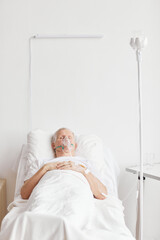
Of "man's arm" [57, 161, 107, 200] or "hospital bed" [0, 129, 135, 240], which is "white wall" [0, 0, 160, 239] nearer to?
"hospital bed" [0, 129, 135, 240]

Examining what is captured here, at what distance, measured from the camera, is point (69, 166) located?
2.17 m

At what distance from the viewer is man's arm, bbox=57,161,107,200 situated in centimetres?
210

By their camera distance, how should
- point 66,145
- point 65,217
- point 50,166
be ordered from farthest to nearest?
1. point 66,145
2. point 50,166
3. point 65,217

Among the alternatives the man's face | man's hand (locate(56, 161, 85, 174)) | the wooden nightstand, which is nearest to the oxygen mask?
the man's face

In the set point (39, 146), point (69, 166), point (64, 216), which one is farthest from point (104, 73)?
point (64, 216)

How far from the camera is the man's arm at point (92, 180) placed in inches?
82.5

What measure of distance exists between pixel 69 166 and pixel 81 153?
36 centimetres

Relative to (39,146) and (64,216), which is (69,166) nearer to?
(39,146)

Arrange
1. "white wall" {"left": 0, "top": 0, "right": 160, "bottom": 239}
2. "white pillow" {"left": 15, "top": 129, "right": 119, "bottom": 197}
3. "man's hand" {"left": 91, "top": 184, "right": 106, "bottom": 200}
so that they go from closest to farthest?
"man's hand" {"left": 91, "top": 184, "right": 106, "bottom": 200} < "white pillow" {"left": 15, "top": 129, "right": 119, "bottom": 197} < "white wall" {"left": 0, "top": 0, "right": 160, "bottom": 239}

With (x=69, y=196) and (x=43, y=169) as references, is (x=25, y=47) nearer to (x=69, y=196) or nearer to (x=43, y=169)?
(x=43, y=169)

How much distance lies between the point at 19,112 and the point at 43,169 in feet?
2.53

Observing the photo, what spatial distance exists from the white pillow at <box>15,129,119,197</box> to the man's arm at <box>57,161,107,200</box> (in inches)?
6.4

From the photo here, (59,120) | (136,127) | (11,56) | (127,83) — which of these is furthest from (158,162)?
(11,56)

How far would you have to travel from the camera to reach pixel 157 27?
295 centimetres
